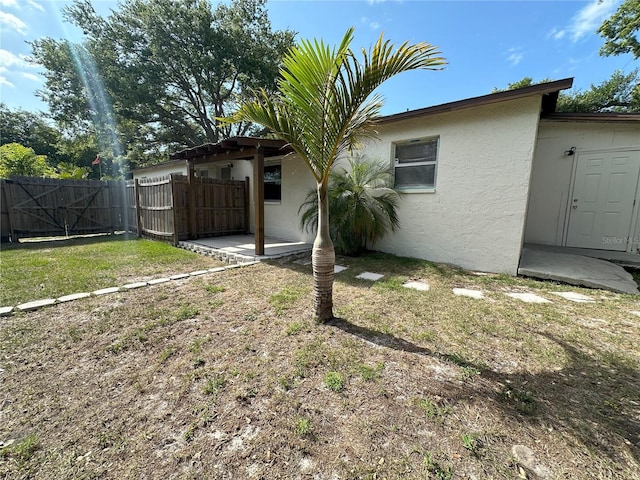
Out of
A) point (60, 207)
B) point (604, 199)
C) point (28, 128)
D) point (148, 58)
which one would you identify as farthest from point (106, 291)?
point (28, 128)

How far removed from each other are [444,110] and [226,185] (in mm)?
6231

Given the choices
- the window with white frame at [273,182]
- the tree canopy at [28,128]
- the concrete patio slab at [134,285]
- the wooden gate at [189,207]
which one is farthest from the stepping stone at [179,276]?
the tree canopy at [28,128]

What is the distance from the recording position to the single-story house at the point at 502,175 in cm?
449

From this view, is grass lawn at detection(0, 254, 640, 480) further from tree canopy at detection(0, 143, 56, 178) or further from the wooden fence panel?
tree canopy at detection(0, 143, 56, 178)

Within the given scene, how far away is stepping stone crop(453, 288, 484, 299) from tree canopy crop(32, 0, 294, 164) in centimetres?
1415

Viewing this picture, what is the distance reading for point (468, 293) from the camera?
12.6ft

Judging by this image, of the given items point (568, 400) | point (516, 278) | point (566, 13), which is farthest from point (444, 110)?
point (566, 13)

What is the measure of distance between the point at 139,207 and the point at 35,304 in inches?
241

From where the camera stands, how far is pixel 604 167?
5.57 meters

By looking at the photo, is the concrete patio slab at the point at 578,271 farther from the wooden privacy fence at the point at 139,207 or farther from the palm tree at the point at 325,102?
the wooden privacy fence at the point at 139,207

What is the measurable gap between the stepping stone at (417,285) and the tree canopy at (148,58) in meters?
13.6

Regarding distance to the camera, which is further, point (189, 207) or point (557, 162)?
point (189, 207)

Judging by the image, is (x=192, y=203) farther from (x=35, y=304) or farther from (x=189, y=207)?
(x=35, y=304)

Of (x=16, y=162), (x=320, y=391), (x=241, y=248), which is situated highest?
(x=16, y=162)
